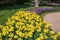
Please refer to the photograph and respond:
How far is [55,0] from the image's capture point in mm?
38469

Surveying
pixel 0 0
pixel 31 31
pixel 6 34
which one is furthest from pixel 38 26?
pixel 0 0

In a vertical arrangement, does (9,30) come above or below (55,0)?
above

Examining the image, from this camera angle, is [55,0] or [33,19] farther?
[55,0]

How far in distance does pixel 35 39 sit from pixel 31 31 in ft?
0.54

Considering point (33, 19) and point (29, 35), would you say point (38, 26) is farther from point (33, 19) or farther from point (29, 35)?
point (33, 19)

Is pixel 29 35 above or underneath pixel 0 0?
above

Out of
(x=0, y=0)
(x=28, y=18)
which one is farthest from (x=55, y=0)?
(x=28, y=18)

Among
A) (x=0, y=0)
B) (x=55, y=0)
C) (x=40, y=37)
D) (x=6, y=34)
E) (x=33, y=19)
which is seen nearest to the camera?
(x=40, y=37)

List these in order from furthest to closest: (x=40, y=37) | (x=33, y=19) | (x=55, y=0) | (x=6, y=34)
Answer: (x=55, y=0)
(x=33, y=19)
(x=6, y=34)
(x=40, y=37)

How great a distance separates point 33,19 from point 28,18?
119mm

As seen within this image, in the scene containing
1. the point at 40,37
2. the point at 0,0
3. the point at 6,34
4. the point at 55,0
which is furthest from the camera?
the point at 55,0

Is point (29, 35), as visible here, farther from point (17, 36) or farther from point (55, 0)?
point (55, 0)

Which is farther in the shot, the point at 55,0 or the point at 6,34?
the point at 55,0

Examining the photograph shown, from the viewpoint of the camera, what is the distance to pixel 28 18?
5.51 m
